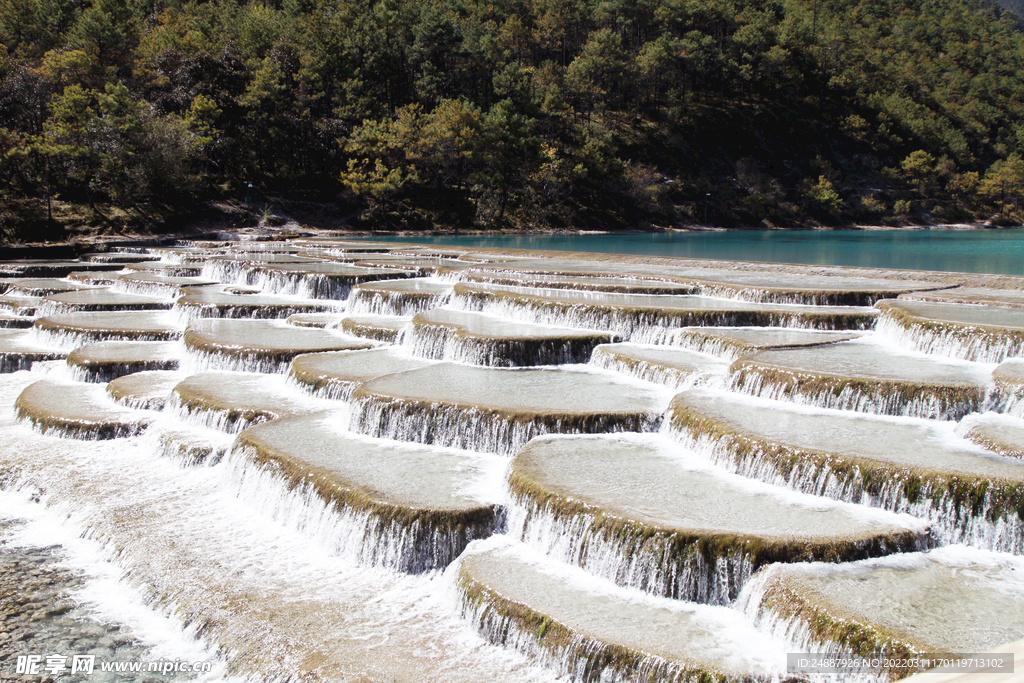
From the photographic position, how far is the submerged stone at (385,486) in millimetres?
7770

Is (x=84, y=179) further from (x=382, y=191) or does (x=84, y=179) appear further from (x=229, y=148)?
(x=382, y=191)

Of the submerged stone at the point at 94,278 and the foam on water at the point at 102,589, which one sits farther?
the submerged stone at the point at 94,278

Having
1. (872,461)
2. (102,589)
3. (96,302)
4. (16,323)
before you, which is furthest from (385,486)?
(16,323)

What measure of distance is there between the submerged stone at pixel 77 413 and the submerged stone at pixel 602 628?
21.5 feet

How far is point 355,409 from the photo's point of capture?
10602 millimetres

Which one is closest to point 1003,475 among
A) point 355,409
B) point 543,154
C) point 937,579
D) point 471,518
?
point 937,579

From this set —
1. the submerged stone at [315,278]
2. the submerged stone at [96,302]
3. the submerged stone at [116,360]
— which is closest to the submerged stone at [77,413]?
the submerged stone at [116,360]

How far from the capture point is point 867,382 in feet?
32.3

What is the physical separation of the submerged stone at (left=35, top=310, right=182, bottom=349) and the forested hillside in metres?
21.8

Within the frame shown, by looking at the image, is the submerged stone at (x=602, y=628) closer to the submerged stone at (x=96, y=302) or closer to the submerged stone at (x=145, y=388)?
the submerged stone at (x=145, y=388)

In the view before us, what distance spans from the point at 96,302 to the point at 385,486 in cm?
1424

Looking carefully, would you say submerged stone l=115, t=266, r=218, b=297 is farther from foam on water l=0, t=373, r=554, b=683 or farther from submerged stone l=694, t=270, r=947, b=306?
submerged stone l=694, t=270, r=947, b=306

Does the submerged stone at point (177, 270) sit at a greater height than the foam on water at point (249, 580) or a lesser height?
greater

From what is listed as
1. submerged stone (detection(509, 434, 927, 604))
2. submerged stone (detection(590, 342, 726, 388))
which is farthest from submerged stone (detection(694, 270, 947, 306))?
submerged stone (detection(509, 434, 927, 604))
